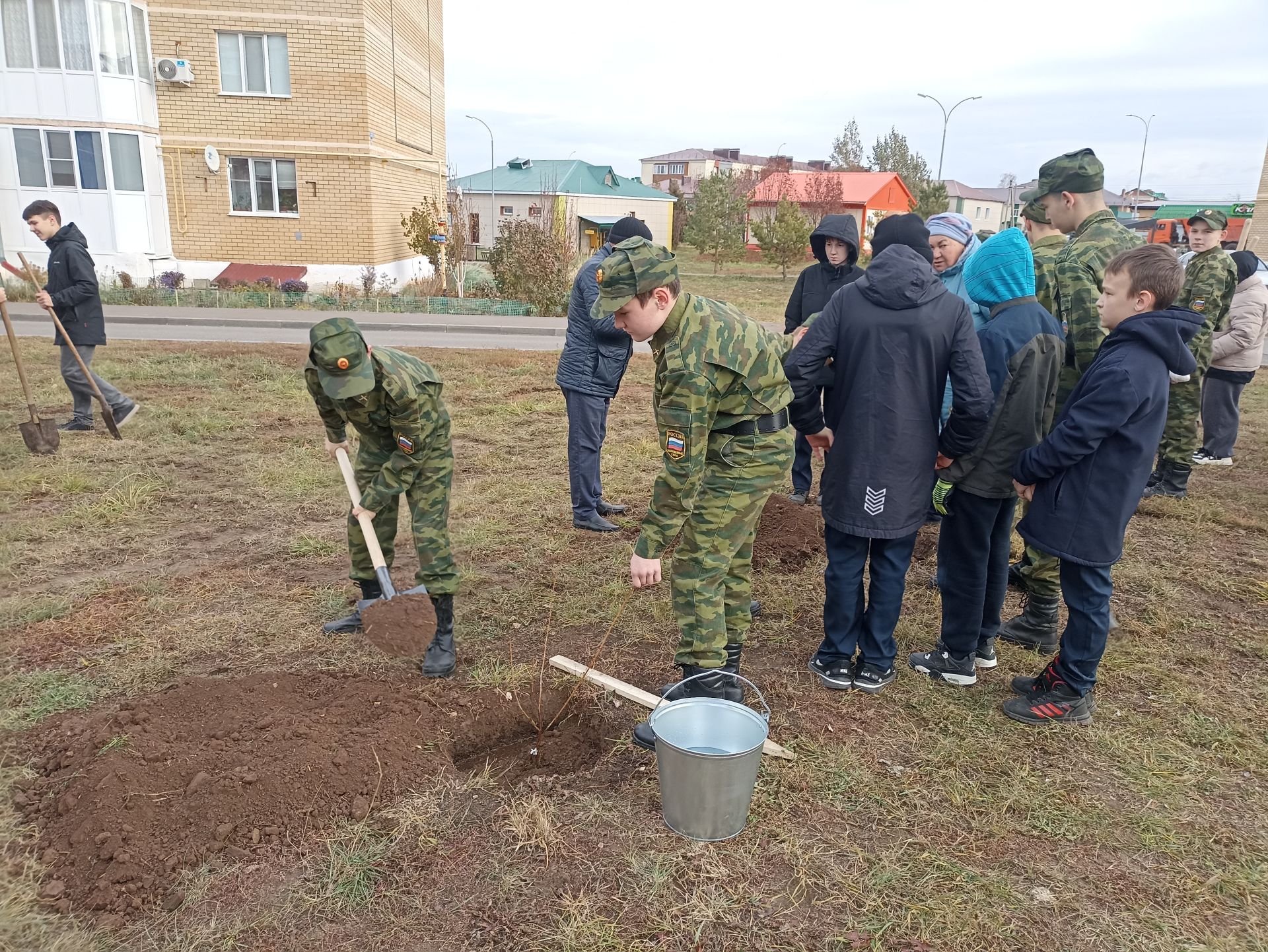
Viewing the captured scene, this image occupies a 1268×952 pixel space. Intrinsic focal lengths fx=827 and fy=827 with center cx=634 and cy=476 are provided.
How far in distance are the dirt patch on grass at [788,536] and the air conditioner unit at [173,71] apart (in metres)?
21.3

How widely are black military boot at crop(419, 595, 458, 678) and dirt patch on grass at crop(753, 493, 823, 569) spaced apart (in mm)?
2171

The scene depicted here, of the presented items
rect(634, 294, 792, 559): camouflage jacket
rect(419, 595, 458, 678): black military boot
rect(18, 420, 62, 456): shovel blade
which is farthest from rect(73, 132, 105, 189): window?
rect(634, 294, 792, 559): camouflage jacket

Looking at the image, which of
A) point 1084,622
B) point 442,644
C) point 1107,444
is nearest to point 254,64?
point 442,644

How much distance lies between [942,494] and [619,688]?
173 cm

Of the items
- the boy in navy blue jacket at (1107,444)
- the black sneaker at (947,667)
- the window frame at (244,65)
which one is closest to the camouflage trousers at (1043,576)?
the black sneaker at (947,667)

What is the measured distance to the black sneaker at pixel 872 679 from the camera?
3852mm

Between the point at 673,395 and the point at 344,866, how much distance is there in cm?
196

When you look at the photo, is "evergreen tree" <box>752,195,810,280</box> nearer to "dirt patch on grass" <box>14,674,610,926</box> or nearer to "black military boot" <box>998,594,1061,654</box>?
"black military boot" <box>998,594,1061,654</box>

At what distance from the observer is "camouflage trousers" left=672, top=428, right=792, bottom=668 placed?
334cm

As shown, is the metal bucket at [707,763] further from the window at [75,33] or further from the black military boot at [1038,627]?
the window at [75,33]

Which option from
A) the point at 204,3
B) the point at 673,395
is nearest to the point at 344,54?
the point at 204,3

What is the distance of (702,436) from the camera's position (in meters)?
3.05

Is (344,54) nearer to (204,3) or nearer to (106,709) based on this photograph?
(204,3)

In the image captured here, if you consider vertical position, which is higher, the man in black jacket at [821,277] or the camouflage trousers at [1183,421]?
the man in black jacket at [821,277]
